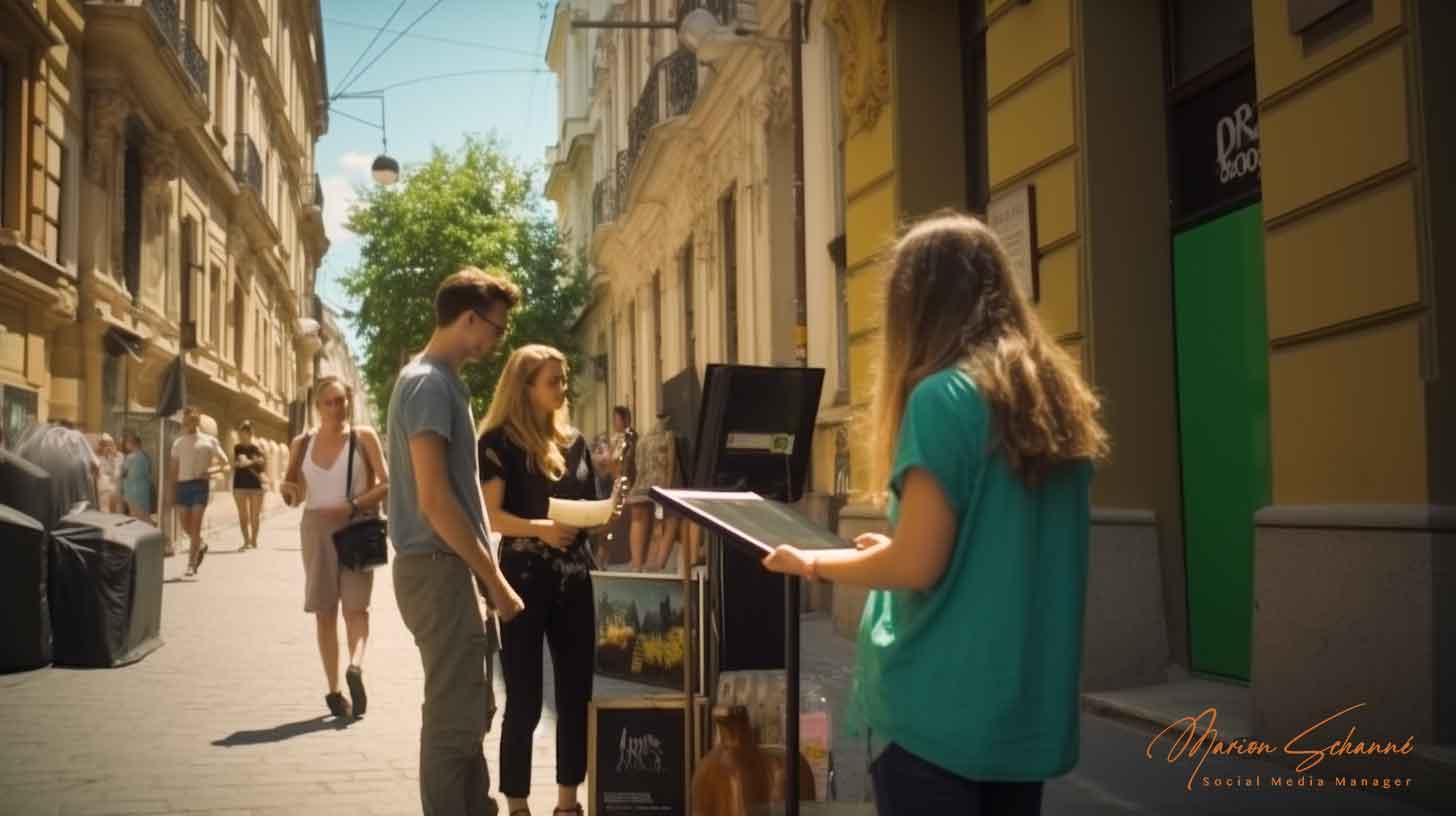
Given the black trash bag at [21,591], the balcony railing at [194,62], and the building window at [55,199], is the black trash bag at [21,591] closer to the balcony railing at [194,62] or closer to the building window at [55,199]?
the building window at [55,199]

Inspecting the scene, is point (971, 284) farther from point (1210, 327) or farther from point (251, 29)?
point (251, 29)

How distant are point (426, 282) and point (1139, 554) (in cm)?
3078

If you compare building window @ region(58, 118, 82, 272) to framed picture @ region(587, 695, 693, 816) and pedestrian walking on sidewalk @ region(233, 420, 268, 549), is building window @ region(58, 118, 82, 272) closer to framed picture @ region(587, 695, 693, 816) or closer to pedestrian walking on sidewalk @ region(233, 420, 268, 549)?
pedestrian walking on sidewalk @ region(233, 420, 268, 549)

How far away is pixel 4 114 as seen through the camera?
1588 centimetres

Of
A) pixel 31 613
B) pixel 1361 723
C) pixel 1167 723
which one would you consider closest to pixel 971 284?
pixel 1361 723

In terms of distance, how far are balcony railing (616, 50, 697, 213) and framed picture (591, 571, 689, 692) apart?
14.3 meters

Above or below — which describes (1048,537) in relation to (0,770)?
above

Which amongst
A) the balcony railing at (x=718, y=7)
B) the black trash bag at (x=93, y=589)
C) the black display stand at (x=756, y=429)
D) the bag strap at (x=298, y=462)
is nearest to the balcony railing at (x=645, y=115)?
the balcony railing at (x=718, y=7)

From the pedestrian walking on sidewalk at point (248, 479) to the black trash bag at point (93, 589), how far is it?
9.89 m

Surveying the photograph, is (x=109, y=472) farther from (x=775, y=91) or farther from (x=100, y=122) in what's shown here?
(x=775, y=91)

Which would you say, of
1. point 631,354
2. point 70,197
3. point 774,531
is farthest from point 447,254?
point 774,531

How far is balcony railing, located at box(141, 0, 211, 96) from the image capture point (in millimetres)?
22219

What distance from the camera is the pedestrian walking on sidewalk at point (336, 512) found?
24.5 ft

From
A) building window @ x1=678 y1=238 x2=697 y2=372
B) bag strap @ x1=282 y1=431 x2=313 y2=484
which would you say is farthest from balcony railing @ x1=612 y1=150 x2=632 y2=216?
bag strap @ x1=282 y1=431 x2=313 y2=484
